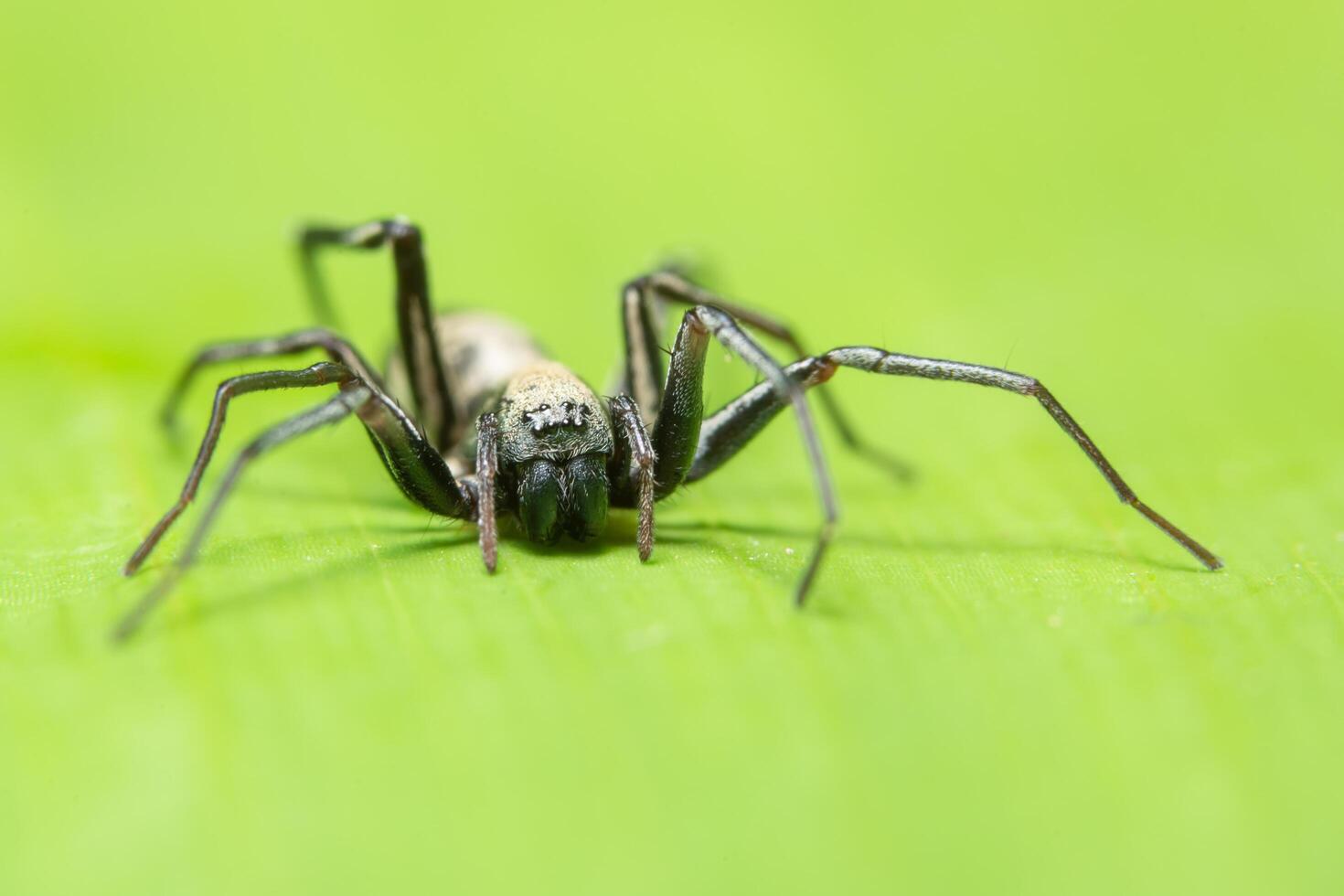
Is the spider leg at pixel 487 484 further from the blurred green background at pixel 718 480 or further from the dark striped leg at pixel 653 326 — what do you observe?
the dark striped leg at pixel 653 326

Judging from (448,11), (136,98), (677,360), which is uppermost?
(448,11)

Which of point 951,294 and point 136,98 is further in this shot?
point 136,98

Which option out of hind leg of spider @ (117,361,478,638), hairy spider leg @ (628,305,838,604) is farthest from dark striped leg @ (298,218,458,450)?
hairy spider leg @ (628,305,838,604)

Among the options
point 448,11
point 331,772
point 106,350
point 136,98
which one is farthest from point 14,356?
point 331,772

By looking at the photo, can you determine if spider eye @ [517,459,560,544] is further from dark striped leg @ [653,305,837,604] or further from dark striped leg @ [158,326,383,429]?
dark striped leg @ [158,326,383,429]

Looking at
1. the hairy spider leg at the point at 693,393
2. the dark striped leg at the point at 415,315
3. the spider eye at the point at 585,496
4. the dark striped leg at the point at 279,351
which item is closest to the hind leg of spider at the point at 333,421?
the spider eye at the point at 585,496

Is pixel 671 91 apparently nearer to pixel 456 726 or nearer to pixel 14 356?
pixel 14 356

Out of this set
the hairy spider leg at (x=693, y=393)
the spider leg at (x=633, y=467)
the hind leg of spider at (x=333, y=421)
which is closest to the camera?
the hind leg of spider at (x=333, y=421)

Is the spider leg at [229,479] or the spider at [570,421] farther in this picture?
the spider at [570,421]
